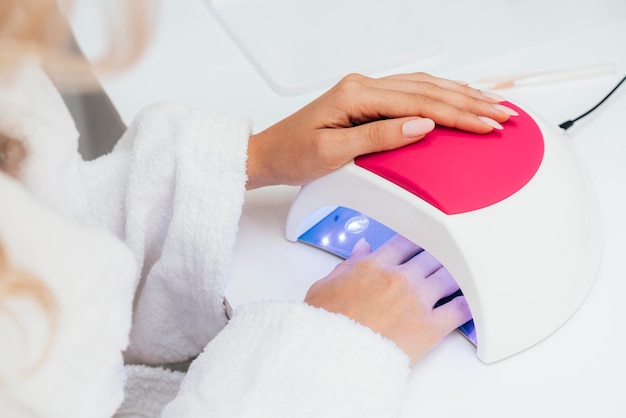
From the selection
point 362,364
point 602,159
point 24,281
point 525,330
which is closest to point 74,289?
point 24,281

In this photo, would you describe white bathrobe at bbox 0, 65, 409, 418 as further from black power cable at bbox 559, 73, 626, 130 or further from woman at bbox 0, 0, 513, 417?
black power cable at bbox 559, 73, 626, 130

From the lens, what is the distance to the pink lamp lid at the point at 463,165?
474mm

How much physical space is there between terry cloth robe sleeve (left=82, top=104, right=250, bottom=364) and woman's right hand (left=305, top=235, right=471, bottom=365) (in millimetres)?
95

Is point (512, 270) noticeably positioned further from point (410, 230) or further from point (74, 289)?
point (74, 289)

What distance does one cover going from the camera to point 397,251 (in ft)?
1.75

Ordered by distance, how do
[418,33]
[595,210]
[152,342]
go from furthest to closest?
[418,33], [152,342], [595,210]

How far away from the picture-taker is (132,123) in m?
0.62

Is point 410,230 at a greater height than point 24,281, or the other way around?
point 24,281

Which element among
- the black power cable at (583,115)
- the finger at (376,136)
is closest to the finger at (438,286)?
the finger at (376,136)

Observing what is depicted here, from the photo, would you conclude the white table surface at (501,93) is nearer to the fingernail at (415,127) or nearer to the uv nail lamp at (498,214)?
the uv nail lamp at (498,214)

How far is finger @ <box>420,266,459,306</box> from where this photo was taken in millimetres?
507

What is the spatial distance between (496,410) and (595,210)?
6.8 inches

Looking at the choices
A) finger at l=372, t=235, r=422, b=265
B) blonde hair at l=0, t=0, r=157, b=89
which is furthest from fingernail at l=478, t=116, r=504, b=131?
blonde hair at l=0, t=0, r=157, b=89

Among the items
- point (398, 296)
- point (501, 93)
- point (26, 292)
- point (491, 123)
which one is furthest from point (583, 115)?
point (26, 292)
